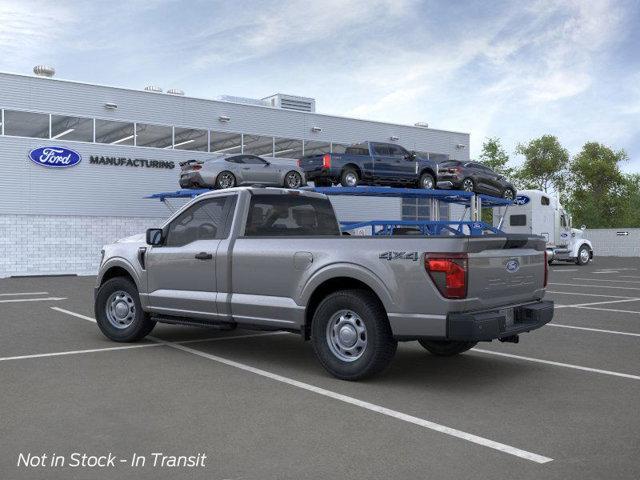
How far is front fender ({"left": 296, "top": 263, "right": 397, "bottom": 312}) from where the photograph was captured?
6.28 metres

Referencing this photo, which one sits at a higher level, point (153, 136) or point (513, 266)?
point (153, 136)

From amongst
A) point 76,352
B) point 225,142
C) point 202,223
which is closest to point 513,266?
point 202,223

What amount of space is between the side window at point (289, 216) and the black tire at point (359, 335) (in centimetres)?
148

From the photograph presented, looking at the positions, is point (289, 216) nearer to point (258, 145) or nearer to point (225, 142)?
point (225, 142)

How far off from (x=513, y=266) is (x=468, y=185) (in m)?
20.8

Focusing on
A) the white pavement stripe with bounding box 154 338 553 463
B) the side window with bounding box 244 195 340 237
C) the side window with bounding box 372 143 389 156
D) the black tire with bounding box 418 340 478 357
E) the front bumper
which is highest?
the side window with bounding box 372 143 389 156

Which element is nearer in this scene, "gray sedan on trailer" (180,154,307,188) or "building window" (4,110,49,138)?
"gray sedan on trailer" (180,154,307,188)

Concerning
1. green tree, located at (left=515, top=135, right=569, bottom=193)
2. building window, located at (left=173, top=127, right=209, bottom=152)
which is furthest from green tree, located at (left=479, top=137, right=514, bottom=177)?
building window, located at (left=173, top=127, right=209, bottom=152)

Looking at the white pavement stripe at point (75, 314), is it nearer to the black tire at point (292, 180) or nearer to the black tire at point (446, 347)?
the black tire at point (446, 347)

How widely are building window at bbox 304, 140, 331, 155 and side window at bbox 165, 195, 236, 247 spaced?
26.5m

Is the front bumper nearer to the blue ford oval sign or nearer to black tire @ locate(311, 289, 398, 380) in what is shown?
black tire @ locate(311, 289, 398, 380)

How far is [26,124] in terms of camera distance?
88.7ft

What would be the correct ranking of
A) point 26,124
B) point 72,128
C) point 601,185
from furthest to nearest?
point 601,185, point 72,128, point 26,124

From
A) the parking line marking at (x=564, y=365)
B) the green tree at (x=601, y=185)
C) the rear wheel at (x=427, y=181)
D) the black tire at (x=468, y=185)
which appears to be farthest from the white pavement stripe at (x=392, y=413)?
the green tree at (x=601, y=185)
